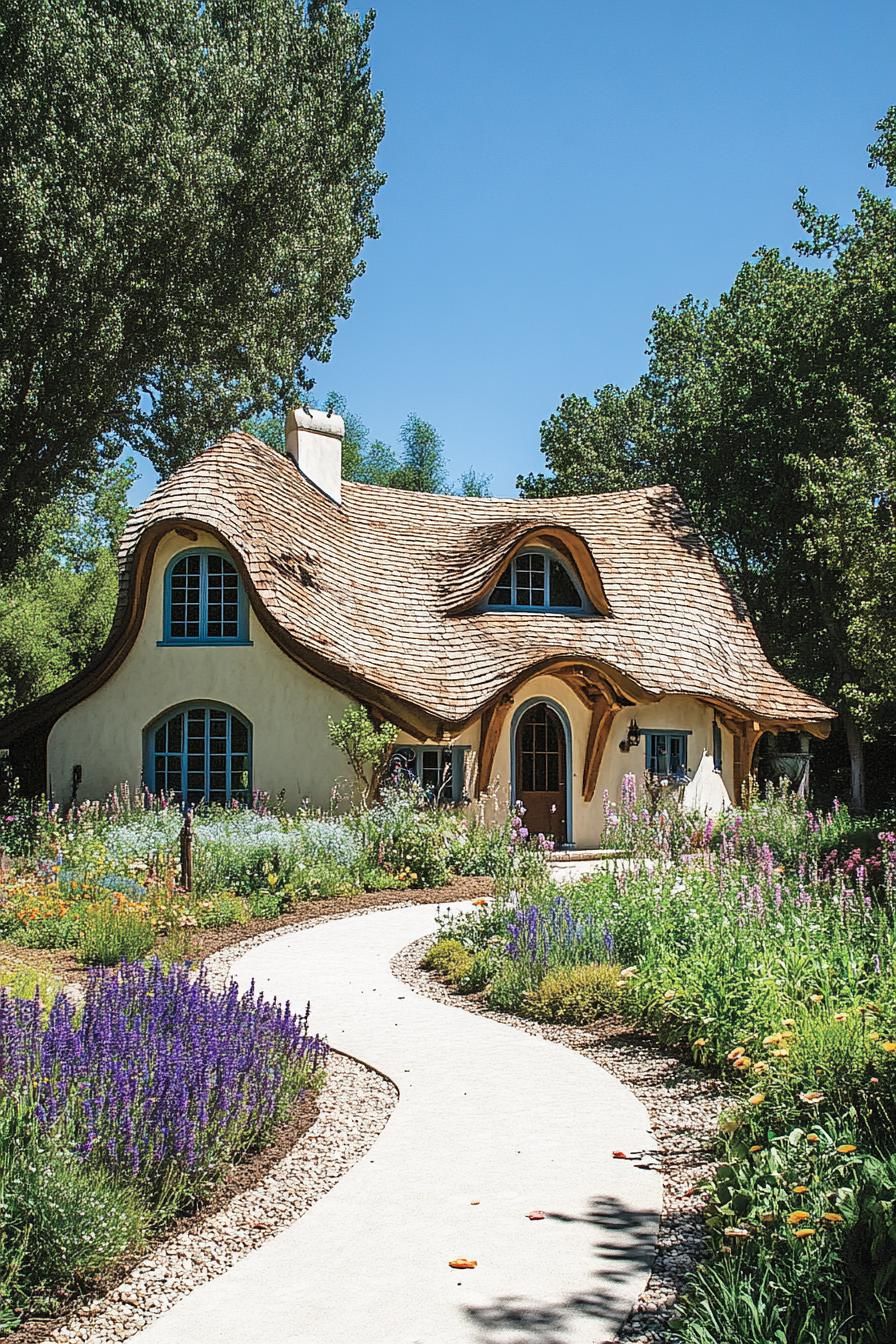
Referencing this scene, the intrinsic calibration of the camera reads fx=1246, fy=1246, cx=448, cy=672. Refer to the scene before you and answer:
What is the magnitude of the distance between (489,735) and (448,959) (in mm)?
9198

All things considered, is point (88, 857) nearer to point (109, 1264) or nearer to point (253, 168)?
point (109, 1264)

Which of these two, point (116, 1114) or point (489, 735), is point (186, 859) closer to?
point (489, 735)

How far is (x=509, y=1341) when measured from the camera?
3.85 metres

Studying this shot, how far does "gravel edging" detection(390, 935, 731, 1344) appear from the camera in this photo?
13.6 ft

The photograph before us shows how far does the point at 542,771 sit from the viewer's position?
20719 mm

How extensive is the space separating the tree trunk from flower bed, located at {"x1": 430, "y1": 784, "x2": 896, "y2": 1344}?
647 inches

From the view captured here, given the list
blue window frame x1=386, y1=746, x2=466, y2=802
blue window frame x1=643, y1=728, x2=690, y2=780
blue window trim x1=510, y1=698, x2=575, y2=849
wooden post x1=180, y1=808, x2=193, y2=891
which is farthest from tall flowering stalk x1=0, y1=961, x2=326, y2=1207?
blue window frame x1=643, y1=728, x2=690, y2=780

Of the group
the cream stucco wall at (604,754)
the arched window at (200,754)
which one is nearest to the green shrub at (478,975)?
the cream stucco wall at (604,754)

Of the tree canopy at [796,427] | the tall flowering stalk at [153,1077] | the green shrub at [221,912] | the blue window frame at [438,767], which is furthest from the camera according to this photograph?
the tree canopy at [796,427]

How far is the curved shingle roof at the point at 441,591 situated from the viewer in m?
19.1

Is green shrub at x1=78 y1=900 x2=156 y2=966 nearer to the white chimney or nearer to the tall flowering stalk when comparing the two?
the tall flowering stalk

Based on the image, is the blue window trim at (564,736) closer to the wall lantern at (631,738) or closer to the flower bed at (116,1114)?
the wall lantern at (631,738)

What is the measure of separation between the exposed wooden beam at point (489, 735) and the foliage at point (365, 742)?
5.50 feet

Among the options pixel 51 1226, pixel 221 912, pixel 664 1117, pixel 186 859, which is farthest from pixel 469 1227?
pixel 186 859
